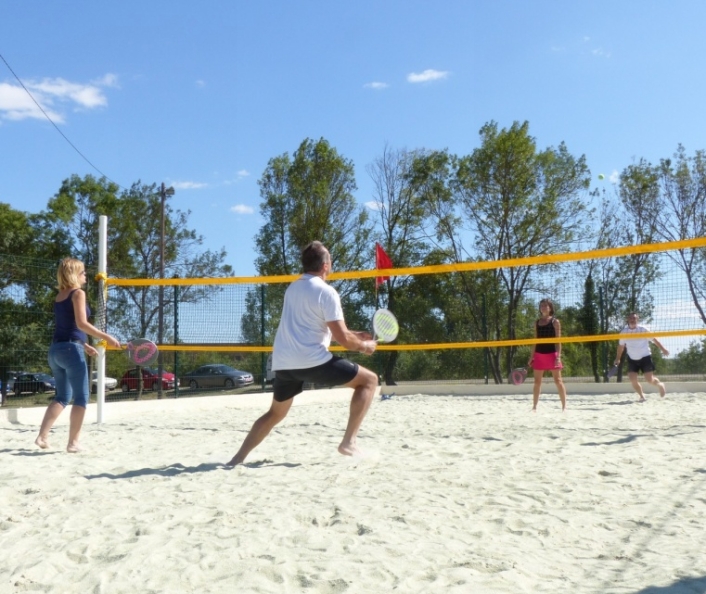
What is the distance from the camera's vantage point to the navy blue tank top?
5129 millimetres

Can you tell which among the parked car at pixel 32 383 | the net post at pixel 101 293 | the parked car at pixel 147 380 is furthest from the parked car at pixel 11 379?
the net post at pixel 101 293

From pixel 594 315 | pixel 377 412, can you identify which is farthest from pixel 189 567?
pixel 594 315

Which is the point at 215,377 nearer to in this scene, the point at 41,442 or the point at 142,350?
the point at 142,350

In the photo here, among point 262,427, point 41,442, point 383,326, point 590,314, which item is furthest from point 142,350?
point 590,314

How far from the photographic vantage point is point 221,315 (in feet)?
36.6

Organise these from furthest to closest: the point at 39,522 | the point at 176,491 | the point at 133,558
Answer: the point at 176,491 < the point at 39,522 < the point at 133,558

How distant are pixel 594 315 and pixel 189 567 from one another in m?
12.8

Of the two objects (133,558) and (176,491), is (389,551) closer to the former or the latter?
(133,558)

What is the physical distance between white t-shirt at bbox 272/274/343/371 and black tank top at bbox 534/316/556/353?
4.78 metres

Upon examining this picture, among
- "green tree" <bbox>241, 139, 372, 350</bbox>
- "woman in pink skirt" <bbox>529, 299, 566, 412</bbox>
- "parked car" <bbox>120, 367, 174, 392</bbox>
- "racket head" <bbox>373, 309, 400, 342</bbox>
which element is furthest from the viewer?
"green tree" <bbox>241, 139, 372, 350</bbox>

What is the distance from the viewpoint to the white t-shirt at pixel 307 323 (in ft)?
14.0

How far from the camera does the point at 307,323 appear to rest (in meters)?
4.34

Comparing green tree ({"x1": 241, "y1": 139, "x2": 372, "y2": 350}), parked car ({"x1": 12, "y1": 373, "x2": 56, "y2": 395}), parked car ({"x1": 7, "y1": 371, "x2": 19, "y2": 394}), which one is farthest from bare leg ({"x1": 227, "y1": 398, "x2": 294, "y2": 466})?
green tree ({"x1": 241, "y1": 139, "x2": 372, "y2": 350})

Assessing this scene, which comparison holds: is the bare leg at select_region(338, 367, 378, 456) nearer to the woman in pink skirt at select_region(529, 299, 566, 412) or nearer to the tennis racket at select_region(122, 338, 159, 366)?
the tennis racket at select_region(122, 338, 159, 366)
